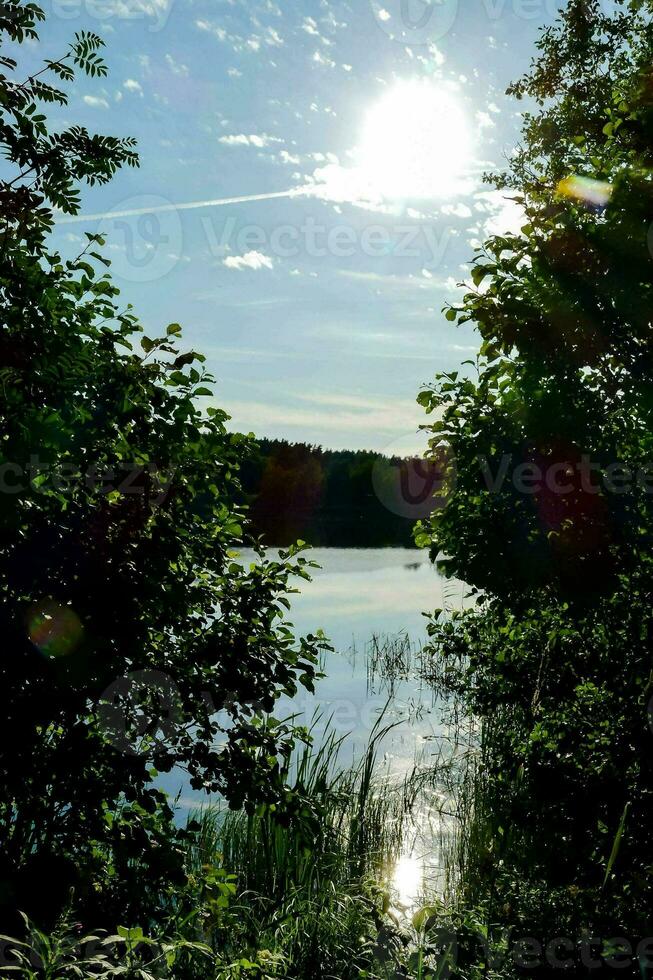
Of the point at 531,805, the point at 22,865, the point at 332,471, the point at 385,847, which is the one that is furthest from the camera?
the point at 332,471

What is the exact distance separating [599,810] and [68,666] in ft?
11.7

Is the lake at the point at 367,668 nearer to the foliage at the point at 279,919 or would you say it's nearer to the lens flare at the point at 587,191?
the foliage at the point at 279,919

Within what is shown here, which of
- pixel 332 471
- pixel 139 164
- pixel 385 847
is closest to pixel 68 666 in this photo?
pixel 139 164

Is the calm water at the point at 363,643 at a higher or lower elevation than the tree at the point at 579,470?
lower

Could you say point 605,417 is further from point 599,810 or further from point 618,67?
point 618,67

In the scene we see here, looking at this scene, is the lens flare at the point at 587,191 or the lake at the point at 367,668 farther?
the lake at the point at 367,668

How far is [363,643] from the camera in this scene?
67.5ft

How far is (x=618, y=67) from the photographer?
14492mm

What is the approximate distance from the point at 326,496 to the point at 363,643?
6644 cm

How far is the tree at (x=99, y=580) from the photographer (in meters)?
3.52

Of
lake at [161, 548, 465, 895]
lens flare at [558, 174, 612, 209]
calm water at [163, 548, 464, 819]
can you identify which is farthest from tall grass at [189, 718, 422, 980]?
lens flare at [558, 174, 612, 209]

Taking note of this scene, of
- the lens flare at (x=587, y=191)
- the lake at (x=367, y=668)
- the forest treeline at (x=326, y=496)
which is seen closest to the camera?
the lens flare at (x=587, y=191)

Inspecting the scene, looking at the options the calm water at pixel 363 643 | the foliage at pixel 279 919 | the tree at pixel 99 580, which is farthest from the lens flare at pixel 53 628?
the calm water at pixel 363 643

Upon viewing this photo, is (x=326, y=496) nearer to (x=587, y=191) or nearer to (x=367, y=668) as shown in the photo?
(x=367, y=668)
